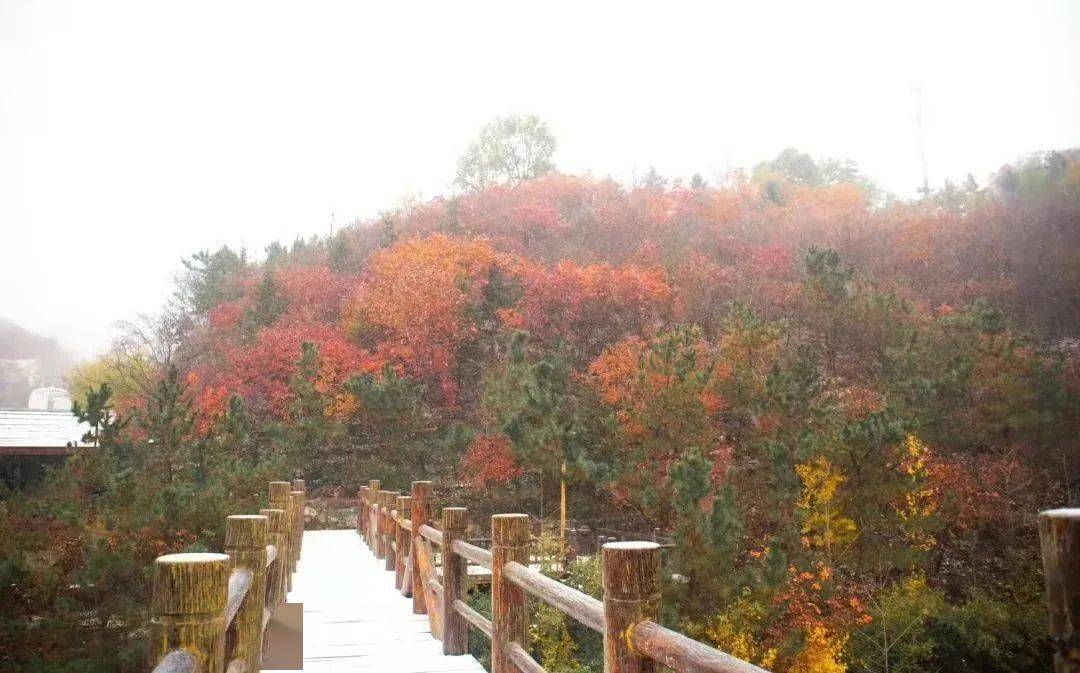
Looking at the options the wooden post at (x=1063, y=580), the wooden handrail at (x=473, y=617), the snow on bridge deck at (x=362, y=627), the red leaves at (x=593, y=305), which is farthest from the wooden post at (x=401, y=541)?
the red leaves at (x=593, y=305)

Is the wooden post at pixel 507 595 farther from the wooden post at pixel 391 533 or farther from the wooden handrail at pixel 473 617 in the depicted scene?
the wooden post at pixel 391 533

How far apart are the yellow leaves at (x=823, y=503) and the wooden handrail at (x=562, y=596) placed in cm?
1471

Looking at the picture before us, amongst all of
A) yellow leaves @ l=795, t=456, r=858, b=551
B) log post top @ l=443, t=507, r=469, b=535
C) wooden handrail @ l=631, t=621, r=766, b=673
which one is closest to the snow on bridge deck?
log post top @ l=443, t=507, r=469, b=535

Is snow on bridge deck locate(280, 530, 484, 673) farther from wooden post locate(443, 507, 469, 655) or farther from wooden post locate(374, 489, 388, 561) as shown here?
wooden post locate(374, 489, 388, 561)

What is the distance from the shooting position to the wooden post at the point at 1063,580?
1.02 metres

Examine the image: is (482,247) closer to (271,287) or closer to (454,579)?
(271,287)

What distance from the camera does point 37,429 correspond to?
63.8 feet

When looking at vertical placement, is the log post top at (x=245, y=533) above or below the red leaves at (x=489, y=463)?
above

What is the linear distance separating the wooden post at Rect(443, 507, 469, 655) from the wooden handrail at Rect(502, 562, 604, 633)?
1.55 metres

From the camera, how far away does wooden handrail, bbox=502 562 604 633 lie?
2.54 m

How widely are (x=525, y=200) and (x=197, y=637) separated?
40094mm

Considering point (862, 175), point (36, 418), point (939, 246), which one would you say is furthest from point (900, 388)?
point (862, 175)

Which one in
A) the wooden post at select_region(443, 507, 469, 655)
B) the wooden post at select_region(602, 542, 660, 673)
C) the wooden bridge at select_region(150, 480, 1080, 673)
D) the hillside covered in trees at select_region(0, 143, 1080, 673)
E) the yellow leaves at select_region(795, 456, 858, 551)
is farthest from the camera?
the yellow leaves at select_region(795, 456, 858, 551)

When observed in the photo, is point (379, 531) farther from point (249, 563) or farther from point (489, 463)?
point (489, 463)
